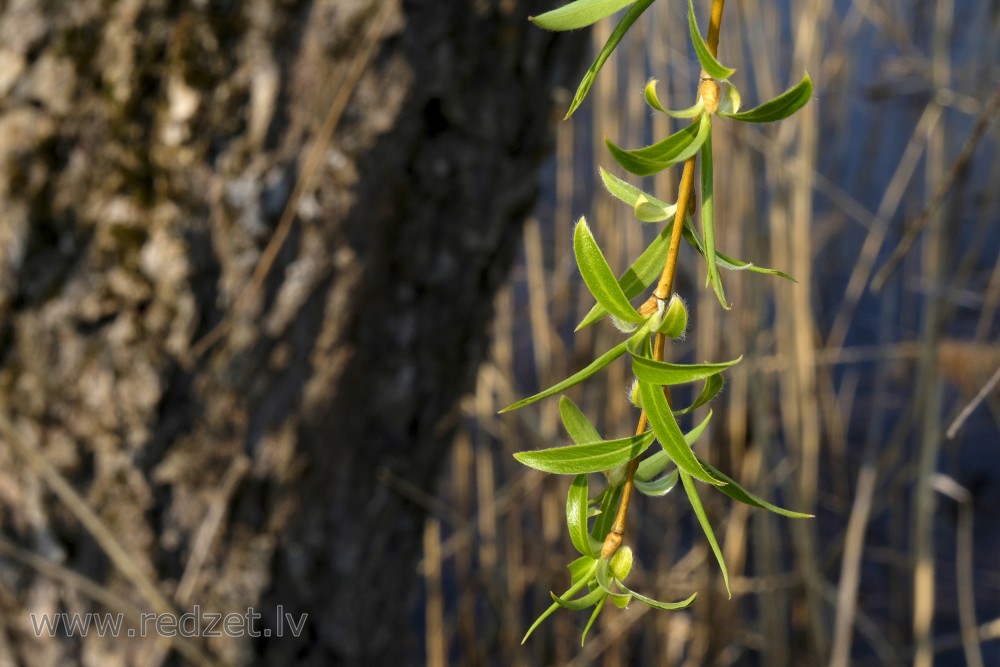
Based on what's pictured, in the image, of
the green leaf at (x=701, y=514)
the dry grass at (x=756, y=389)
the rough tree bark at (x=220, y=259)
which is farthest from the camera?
the dry grass at (x=756, y=389)

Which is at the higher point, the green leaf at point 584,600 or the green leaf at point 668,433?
the green leaf at point 668,433

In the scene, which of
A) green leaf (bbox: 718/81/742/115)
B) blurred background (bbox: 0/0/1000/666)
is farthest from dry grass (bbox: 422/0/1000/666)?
green leaf (bbox: 718/81/742/115)

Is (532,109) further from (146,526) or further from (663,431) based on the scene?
(663,431)

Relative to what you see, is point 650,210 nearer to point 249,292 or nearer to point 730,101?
point 730,101

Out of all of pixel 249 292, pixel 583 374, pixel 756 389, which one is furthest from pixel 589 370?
pixel 756 389

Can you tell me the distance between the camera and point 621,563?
0.18m

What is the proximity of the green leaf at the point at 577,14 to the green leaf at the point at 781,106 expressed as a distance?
0.03 meters

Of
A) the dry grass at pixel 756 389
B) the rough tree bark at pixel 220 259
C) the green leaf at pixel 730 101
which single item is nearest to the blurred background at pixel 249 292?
the rough tree bark at pixel 220 259

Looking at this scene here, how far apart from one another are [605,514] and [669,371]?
4cm

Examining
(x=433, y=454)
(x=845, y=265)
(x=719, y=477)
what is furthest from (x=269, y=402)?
(x=845, y=265)

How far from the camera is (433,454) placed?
2.94ft

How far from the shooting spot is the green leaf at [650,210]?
18cm

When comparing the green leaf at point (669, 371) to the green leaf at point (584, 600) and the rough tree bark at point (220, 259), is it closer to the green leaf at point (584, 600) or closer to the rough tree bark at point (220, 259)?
the green leaf at point (584, 600)

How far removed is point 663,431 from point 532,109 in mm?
634
